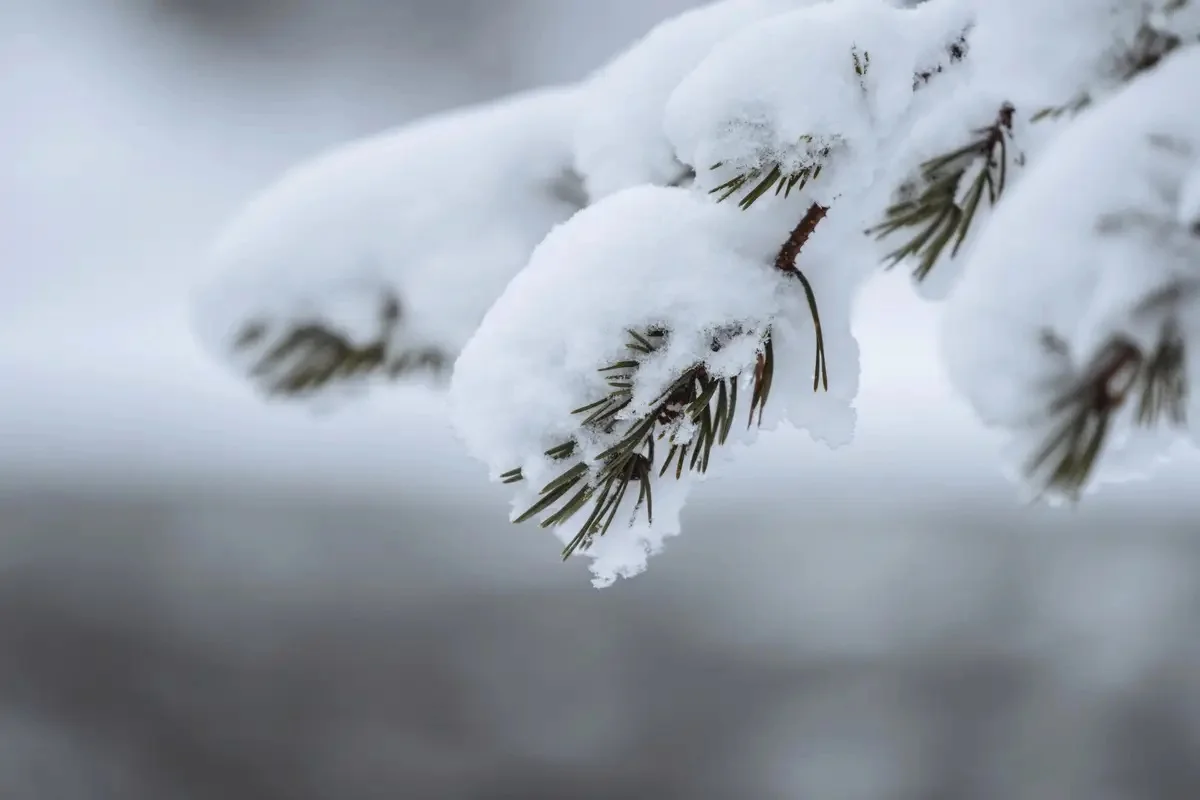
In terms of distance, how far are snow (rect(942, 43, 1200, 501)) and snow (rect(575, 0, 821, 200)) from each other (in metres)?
0.18

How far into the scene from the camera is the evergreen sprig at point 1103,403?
0.27 metres

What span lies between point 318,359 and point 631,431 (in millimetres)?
332

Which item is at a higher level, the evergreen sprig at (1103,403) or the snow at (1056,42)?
the snow at (1056,42)

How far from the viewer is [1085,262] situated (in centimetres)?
28

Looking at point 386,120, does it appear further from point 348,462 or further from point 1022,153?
point 1022,153

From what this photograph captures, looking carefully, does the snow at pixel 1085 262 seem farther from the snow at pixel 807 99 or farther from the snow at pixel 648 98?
the snow at pixel 648 98

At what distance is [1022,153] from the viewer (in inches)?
15.9

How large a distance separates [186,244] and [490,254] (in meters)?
3.25

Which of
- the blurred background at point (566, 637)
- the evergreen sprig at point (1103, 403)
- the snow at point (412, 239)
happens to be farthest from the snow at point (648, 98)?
the blurred background at point (566, 637)

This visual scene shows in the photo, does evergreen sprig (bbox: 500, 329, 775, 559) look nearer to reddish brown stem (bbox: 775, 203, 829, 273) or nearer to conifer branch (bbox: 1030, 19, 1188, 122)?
reddish brown stem (bbox: 775, 203, 829, 273)

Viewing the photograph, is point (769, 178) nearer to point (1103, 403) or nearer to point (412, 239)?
point (1103, 403)

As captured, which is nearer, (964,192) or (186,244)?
(964,192)

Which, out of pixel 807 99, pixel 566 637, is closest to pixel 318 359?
pixel 807 99

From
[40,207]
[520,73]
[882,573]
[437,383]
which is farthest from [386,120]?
[437,383]
